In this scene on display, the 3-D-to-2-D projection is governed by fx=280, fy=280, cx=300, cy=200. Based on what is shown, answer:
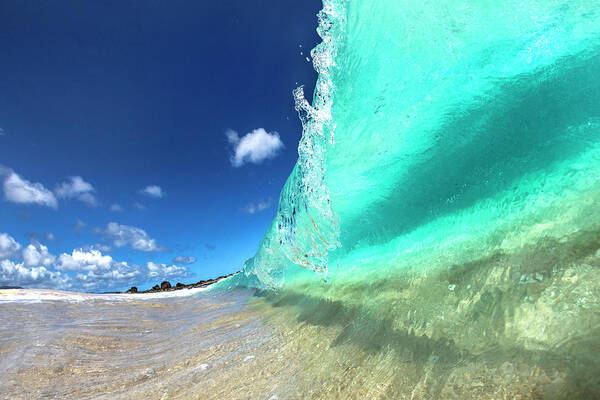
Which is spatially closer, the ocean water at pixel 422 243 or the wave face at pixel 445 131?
the ocean water at pixel 422 243

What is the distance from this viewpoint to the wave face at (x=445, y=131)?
2.59m

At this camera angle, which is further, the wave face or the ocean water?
the wave face

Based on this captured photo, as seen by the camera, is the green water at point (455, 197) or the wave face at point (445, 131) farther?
the wave face at point (445, 131)

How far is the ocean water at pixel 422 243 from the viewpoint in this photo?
1.52m

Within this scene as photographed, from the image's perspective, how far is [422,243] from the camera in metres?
3.33

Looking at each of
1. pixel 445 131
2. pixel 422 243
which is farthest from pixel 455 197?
pixel 445 131

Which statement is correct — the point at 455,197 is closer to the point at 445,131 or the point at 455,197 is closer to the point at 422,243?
the point at 422,243

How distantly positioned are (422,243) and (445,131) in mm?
1731

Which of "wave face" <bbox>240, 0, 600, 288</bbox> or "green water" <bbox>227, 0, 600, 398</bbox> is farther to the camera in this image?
"wave face" <bbox>240, 0, 600, 288</bbox>

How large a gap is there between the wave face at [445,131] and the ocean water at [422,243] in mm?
19

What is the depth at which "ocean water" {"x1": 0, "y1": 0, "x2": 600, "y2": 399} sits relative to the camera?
1.52 m

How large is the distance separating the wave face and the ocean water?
0.02 m

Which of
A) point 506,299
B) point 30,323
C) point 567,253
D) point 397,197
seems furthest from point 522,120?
point 30,323

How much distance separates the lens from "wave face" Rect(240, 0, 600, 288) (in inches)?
102
